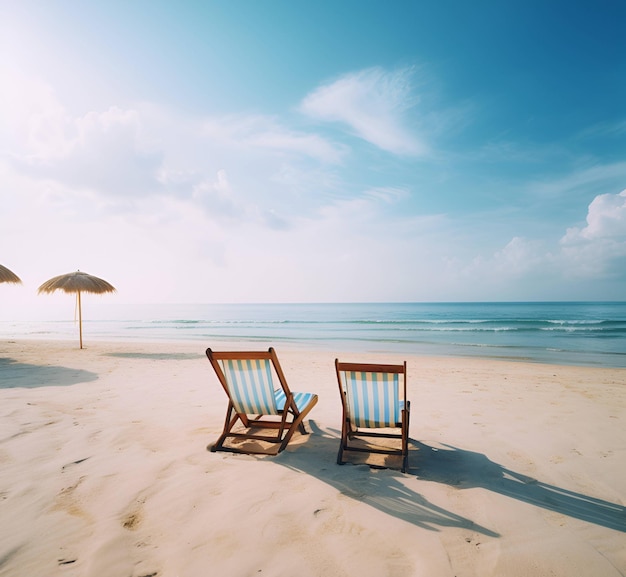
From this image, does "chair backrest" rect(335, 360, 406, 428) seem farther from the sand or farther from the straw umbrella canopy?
the straw umbrella canopy

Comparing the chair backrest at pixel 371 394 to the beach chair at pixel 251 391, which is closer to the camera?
the chair backrest at pixel 371 394

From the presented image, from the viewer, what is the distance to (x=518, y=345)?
1734cm

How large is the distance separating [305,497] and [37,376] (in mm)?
7164

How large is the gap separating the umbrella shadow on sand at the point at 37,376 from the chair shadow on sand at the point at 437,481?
17.9 ft

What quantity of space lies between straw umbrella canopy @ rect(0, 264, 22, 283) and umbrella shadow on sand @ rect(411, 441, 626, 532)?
40.2 ft

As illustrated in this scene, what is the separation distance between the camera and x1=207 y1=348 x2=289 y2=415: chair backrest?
3768 mm

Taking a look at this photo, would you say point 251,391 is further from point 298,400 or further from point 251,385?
point 298,400

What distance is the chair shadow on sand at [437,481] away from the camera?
2574 mm

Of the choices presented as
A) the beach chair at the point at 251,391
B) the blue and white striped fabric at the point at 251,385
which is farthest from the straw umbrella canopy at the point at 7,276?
the blue and white striped fabric at the point at 251,385

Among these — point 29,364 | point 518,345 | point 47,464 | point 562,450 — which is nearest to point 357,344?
point 518,345

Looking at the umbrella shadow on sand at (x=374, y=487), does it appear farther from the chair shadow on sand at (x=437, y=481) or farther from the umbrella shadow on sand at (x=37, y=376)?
the umbrella shadow on sand at (x=37, y=376)

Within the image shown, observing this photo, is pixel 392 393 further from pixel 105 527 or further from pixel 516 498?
pixel 105 527

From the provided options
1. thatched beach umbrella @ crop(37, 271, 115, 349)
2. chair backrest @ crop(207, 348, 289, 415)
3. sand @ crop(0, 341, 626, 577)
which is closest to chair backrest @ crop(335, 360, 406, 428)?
sand @ crop(0, 341, 626, 577)

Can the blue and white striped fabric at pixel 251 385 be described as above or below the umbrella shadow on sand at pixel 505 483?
above
